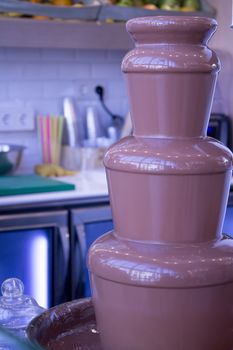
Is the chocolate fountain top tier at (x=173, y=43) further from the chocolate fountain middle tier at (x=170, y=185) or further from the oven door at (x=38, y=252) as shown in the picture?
the oven door at (x=38, y=252)

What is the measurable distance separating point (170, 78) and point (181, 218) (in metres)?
0.19

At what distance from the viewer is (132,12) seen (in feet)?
11.1

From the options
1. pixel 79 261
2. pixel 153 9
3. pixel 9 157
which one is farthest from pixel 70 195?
pixel 153 9

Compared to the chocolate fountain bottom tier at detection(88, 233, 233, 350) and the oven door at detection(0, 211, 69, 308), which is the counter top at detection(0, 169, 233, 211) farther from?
the chocolate fountain bottom tier at detection(88, 233, 233, 350)

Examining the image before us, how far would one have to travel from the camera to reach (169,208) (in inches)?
37.4

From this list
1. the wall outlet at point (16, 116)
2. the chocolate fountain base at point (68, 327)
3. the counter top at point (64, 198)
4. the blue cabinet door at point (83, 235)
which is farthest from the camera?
the wall outlet at point (16, 116)

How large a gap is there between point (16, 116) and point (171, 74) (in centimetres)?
265

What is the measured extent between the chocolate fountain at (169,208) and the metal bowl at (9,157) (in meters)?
2.31

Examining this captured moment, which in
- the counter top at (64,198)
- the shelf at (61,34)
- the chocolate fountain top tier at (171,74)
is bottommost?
the counter top at (64,198)

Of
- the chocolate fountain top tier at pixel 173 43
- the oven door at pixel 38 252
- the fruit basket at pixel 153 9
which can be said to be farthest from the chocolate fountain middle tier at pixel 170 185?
the fruit basket at pixel 153 9

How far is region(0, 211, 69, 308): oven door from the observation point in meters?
2.83

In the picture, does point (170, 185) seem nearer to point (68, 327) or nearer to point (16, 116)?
point (68, 327)

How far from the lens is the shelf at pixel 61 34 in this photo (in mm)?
3129

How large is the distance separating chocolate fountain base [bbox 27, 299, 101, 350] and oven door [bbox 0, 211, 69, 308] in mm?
1705
